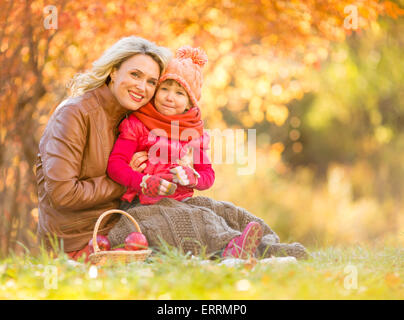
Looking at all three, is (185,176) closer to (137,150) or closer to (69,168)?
(137,150)

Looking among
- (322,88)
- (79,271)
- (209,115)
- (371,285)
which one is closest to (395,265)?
(371,285)

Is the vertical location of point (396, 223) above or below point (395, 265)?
below

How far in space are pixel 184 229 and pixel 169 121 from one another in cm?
75

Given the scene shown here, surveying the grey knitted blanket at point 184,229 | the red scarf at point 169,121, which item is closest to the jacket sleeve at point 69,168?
the grey knitted blanket at point 184,229

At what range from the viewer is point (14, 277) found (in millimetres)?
2822

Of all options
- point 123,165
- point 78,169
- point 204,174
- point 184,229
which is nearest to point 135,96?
point 123,165

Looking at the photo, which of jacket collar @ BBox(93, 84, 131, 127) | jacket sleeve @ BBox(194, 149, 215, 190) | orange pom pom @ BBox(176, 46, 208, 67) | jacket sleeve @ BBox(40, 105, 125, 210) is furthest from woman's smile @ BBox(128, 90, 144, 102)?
jacket sleeve @ BBox(194, 149, 215, 190)

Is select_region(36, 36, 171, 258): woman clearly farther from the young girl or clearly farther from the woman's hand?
the woman's hand

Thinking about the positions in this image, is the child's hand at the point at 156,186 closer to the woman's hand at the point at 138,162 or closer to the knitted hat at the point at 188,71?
the woman's hand at the point at 138,162

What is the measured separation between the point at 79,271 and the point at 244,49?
462cm

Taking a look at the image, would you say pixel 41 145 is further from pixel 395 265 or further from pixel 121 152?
pixel 395 265

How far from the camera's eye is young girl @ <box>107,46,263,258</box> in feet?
11.5

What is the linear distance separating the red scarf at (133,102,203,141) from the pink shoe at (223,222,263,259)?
823 mm

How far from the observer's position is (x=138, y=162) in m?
3.61
